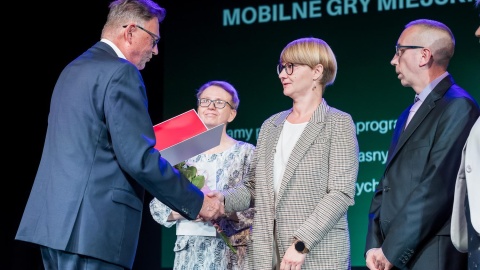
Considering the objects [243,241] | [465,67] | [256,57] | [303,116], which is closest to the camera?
[303,116]

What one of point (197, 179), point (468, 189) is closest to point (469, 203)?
point (468, 189)

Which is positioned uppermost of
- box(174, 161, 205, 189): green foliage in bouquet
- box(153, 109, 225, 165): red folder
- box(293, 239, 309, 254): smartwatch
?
box(153, 109, 225, 165): red folder

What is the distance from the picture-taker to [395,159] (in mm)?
2959

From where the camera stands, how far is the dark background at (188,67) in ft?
17.1

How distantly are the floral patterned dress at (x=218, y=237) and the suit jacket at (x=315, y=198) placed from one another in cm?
56

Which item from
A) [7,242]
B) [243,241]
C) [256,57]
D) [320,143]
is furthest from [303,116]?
[7,242]

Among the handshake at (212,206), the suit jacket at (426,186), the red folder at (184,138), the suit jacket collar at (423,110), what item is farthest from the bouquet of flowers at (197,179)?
the suit jacket collar at (423,110)

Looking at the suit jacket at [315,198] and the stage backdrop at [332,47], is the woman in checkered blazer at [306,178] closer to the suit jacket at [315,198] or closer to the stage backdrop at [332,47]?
the suit jacket at [315,198]

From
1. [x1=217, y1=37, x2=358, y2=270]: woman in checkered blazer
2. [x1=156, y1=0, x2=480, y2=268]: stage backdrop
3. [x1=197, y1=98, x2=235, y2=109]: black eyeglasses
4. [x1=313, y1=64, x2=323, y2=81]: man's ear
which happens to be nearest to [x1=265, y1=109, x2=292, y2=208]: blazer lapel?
[x1=217, y1=37, x2=358, y2=270]: woman in checkered blazer

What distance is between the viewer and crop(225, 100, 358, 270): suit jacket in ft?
9.71

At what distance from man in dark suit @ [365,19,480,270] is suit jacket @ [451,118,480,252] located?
1.15 ft

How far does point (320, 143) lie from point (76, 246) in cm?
113

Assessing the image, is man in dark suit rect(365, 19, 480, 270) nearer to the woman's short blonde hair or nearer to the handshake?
the woman's short blonde hair

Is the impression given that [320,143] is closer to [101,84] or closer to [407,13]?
[101,84]
